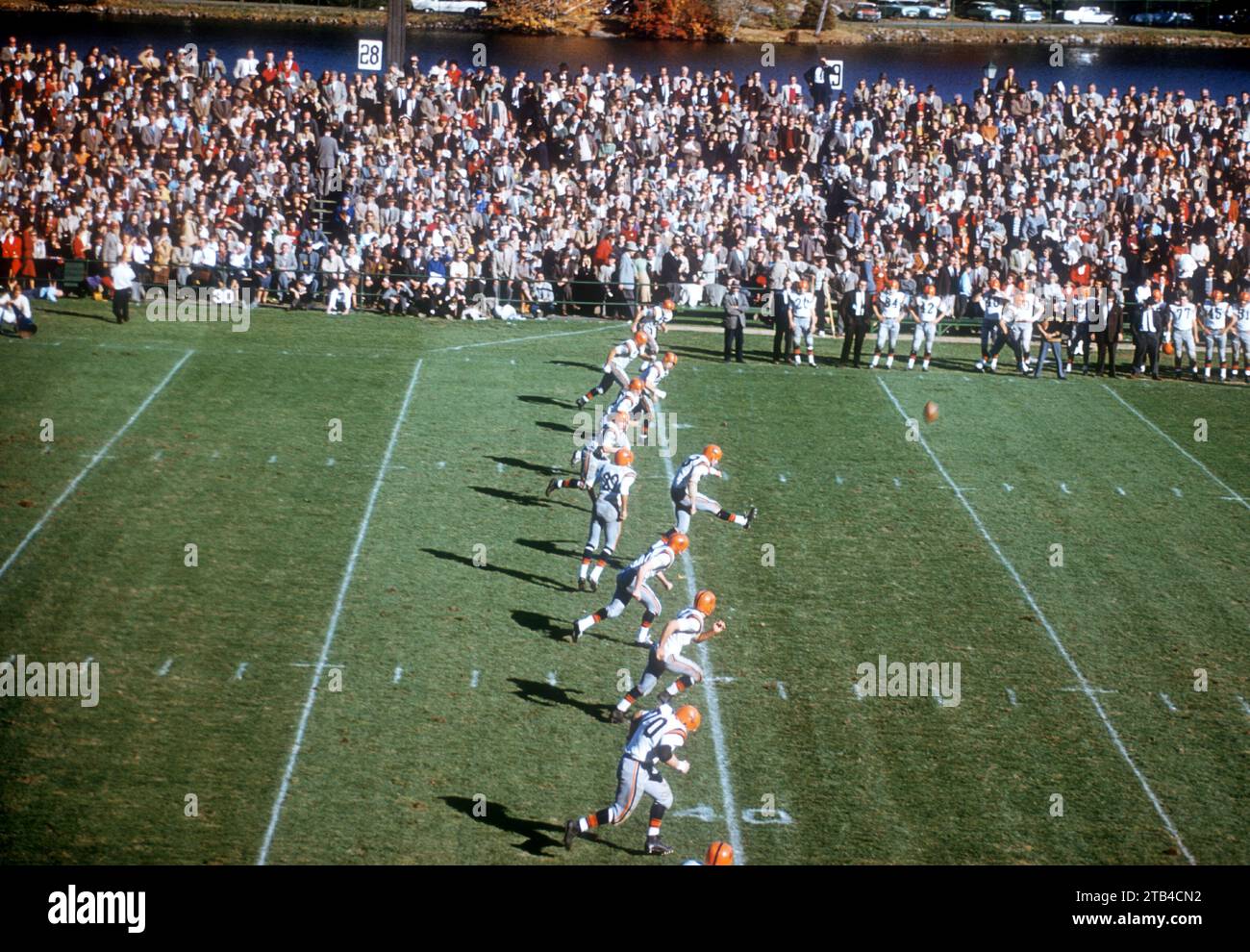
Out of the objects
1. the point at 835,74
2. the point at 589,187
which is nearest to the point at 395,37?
the point at 589,187

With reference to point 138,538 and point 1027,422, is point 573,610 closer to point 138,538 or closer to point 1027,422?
point 138,538

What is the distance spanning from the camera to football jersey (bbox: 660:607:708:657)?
15.1 m

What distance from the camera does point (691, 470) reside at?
63.3 feet

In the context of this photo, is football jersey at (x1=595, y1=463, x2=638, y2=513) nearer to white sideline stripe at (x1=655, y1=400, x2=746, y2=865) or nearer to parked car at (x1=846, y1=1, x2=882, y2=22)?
white sideline stripe at (x1=655, y1=400, x2=746, y2=865)

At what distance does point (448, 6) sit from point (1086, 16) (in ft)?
54.2

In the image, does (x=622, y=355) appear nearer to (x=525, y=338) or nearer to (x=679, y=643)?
(x=525, y=338)

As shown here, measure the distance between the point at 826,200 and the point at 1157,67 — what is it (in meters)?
12.0

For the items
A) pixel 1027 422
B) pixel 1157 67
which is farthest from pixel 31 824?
pixel 1157 67

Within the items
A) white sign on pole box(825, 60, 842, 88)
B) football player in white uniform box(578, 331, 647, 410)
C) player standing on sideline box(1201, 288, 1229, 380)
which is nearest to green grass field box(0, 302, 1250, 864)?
football player in white uniform box(578, 331, 647, 410)

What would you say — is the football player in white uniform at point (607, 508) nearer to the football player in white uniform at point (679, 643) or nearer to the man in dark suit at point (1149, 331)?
the football player in white uniform at point (679, 643)

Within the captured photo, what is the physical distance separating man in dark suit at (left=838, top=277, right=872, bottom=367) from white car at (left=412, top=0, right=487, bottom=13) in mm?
14677

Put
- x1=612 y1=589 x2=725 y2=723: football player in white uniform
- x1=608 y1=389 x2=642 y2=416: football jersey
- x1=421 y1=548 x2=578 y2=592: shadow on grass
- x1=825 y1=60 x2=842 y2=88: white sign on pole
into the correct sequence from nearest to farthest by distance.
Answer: x1=612 y1=589 x2=725 y2=723: football player in white uniform < x1=421 y1=548 x2=578 y2=592: shadow on grass < x1=608 y1=389 x2=642 y2=416: football jersey < x1=825 y1=60 x2=842 y2=88: white sign on pole

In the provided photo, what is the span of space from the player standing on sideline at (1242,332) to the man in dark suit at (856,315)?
6.61 meters

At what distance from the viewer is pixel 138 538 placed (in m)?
19.6
